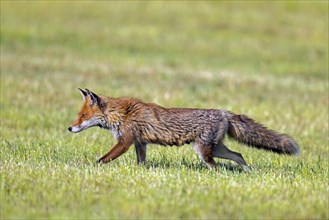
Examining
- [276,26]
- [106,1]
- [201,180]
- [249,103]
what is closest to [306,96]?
[249,103]

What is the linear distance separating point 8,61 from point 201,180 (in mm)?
16141

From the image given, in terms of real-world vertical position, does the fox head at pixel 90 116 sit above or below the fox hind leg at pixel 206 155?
above

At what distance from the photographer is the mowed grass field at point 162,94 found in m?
7.61

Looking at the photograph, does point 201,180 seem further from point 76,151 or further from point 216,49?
point 216,49

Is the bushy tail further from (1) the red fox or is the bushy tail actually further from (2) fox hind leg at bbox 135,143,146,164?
(2) fox hind leg at bbox 135,143,146,164

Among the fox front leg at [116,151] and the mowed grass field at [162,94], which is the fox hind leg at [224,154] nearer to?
the mowed grass field at [162,94]

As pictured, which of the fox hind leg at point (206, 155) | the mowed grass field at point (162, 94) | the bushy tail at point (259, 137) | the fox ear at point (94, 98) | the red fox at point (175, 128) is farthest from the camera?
the fox ear at point (94, 98)

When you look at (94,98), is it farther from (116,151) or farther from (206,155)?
(206,155)

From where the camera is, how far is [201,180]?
8453mm

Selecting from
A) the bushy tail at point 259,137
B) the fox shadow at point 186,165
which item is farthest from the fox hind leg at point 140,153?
the bushy tail at point 259,137

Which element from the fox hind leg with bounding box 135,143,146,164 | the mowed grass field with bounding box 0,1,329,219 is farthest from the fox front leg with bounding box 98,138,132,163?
the fox hind leg with bounding box 135,143,146,164

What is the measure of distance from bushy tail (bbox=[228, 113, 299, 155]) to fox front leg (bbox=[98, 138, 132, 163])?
4.93 ft

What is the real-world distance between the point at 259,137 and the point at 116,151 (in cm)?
205

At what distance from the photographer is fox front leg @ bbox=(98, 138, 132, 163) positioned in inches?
387
